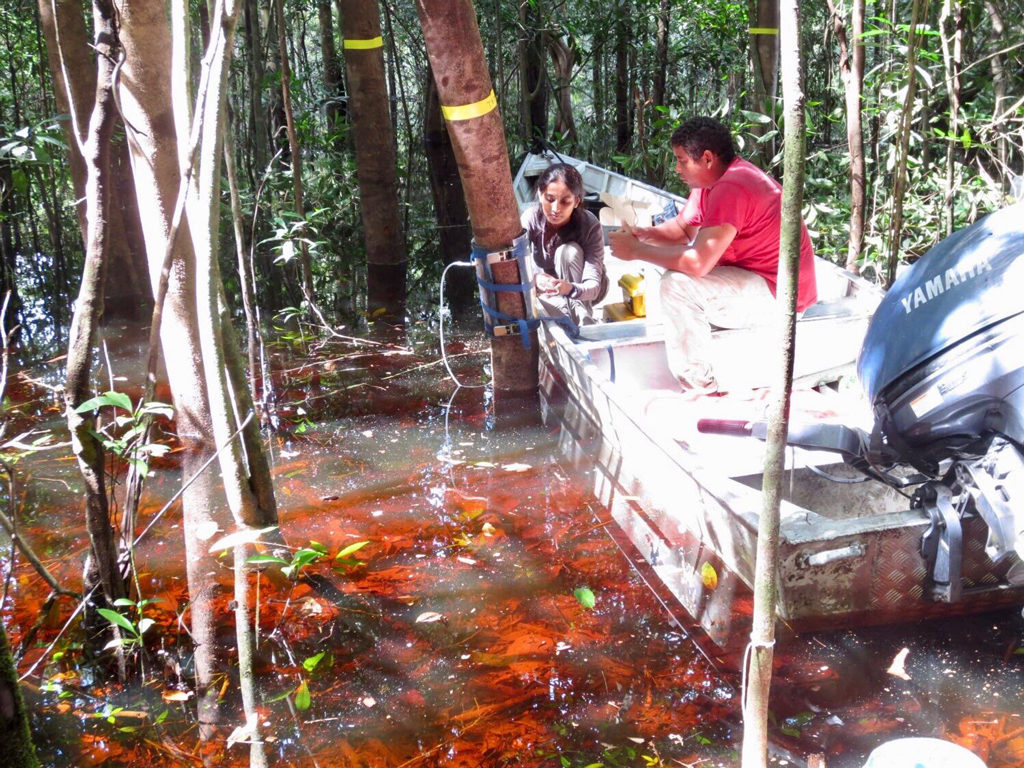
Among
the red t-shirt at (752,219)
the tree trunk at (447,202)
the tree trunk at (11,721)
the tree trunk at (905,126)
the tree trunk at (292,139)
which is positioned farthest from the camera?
the tree trunk at (447,202)

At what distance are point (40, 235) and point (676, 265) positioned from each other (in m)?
9.24

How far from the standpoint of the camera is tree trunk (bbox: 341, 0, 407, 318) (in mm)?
8242

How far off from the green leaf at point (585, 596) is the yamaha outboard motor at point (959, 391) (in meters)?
1.14

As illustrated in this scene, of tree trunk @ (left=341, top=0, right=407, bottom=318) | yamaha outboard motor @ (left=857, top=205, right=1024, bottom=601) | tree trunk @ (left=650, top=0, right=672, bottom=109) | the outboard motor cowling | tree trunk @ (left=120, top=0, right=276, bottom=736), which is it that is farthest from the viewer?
tree trunk @ (left=650, top=0, right=672, bottom=109)

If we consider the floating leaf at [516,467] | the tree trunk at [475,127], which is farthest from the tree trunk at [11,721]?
the tree trunk at [475,127]

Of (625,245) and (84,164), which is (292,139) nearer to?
(84,164)

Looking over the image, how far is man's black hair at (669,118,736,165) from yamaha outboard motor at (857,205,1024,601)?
1.27 meters

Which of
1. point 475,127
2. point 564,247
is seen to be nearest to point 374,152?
point 564,247

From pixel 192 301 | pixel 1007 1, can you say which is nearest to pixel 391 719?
pixel 192 301

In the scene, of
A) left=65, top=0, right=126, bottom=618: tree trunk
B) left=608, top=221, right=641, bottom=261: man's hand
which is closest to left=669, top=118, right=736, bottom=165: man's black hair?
left=608, top=221, right=641, bottom=261: man's hand

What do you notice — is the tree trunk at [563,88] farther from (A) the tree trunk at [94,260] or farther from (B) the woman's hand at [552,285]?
(A) the tree trunk at [94,260]

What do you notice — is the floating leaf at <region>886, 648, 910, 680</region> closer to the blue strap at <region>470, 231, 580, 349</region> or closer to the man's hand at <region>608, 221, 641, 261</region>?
the man's hand at <region>608, 221, 641, 261</region>

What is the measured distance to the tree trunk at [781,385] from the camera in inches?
66.7

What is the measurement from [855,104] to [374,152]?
177 inches
